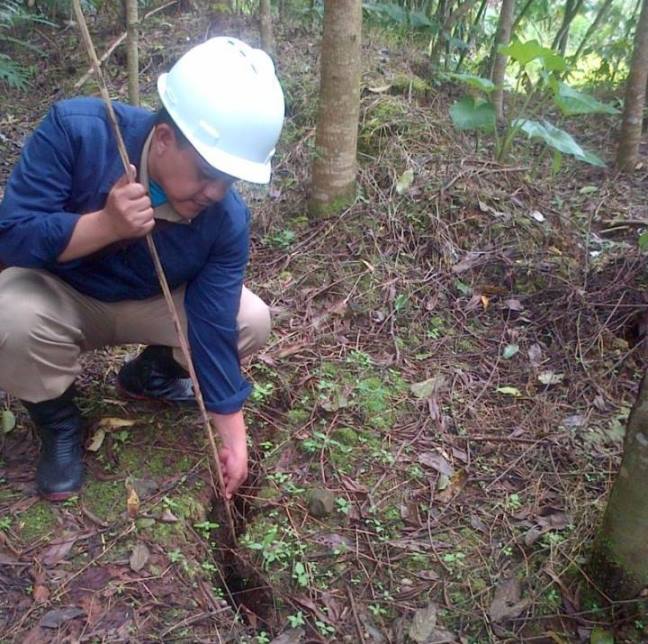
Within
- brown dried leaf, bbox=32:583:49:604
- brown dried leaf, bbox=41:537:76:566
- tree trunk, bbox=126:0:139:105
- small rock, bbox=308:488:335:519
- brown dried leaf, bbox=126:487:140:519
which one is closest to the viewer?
brown dried leaf, bbox=32:583:49:604

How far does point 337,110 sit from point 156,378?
1541mm

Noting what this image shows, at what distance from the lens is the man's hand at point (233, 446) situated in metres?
2.09

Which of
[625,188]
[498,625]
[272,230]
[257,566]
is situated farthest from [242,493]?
[625,188]

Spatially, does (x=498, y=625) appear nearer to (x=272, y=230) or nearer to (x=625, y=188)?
(x=272, y=230)

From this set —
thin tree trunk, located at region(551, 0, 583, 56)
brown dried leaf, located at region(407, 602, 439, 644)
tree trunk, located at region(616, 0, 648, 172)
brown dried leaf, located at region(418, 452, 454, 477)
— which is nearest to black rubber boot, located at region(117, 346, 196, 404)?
brown dried leaf, located at region(418, 452, 454, 477)

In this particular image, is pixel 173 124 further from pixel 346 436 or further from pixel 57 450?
pixel 346 436

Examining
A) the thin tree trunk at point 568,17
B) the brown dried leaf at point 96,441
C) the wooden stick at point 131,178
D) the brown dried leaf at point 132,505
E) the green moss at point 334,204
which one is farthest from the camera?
the thin tree trunk at point 568,17

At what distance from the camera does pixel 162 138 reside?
1700mm

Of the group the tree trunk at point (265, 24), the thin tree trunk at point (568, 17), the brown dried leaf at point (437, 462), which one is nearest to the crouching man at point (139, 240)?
the brown dried leaf at point (437, 462)

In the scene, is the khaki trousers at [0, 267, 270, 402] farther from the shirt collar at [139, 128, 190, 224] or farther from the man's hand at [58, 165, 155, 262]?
the shirt collar at [139, 128, 190, 224]

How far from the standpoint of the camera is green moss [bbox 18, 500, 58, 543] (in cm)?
190

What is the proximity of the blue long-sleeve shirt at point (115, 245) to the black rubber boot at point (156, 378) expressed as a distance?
0.33 meters

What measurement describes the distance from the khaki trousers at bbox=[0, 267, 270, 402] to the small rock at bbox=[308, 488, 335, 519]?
539 millimetres

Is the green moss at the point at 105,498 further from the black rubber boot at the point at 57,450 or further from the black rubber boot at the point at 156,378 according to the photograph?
the black rubber boot at the point at 156,378
